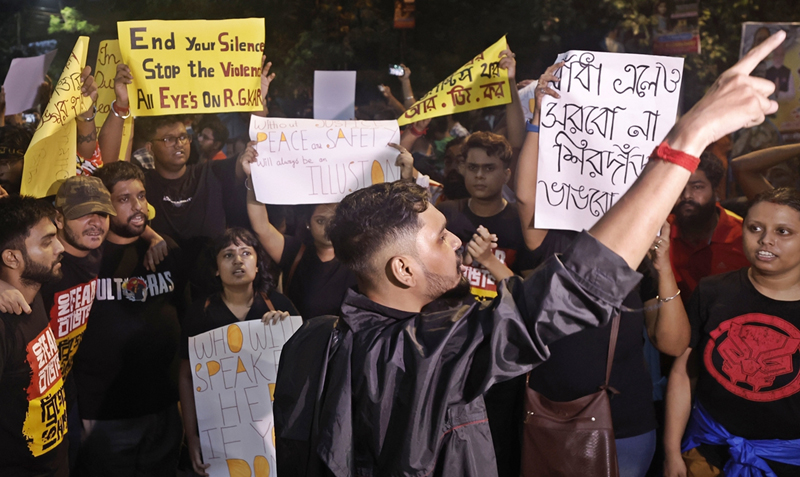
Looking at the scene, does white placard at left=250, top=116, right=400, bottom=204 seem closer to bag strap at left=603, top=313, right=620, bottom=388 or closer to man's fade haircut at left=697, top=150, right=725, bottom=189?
bag strap at left=603, top=313, right=620, bottom=388

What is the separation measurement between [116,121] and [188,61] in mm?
579

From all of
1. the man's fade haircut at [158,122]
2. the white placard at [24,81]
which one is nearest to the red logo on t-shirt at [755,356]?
the man's fade haircut at [158,122]

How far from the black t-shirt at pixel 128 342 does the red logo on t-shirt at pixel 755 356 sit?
2.70 meters

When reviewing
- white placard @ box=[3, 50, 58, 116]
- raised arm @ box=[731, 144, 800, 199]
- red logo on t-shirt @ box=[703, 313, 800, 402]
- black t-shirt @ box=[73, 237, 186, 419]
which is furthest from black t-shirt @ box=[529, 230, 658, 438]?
white placard @ box=[3, 50, 58, 116]

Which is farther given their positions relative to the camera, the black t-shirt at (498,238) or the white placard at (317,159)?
the white placard at (317,159)

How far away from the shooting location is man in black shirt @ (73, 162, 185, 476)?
11.1 feet

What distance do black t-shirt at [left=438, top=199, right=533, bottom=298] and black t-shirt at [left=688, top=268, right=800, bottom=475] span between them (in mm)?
892

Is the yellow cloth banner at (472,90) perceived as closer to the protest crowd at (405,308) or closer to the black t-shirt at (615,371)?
the protest crowd at (405,308)

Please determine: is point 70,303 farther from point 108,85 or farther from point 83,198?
point 108,85

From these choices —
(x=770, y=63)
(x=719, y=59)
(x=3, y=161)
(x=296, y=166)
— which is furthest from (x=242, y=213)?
(x=719, y=59)

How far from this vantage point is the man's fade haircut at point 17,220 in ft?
9.39

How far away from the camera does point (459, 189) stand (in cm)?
424

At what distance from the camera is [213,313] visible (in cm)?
342

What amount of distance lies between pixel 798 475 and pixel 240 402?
250 cm
